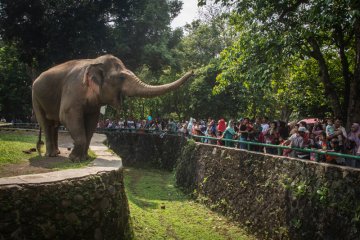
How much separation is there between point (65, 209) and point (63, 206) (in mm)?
62

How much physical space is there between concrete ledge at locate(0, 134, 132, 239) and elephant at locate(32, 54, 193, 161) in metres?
3.11

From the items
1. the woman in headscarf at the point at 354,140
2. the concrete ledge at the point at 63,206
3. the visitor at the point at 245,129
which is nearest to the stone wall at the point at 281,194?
the visitor at the point at 245,129

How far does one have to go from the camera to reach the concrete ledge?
449 centimetres

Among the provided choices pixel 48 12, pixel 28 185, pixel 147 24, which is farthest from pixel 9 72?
pixel 28 185

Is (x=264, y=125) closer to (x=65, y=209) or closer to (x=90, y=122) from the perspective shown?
(x=90, y=122)

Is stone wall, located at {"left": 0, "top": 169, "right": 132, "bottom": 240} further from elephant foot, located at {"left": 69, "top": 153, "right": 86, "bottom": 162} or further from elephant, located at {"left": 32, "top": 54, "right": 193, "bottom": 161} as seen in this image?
elephant, located at {"left": 32, "top": 54, "right": 193, "bottom": 161}

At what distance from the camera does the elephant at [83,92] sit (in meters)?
9.16

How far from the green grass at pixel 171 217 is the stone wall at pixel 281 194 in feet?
1.48

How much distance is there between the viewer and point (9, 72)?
35.0m

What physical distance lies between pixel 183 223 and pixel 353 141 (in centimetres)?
461

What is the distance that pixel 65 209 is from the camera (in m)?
5.06

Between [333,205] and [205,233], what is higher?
[333,205]

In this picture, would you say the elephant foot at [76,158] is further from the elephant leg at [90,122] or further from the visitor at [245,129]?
the visitor at [245,129]

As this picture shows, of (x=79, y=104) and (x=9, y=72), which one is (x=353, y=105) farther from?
(x=9, y=72)
